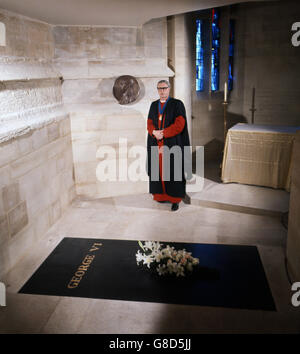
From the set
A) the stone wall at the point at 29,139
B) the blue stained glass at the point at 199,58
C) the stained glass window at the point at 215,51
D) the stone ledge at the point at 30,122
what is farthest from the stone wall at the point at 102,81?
the stained glass window at the point at 215,51

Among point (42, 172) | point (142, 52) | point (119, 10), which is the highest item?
point (119, 10)

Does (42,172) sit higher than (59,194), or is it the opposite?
(42,172)

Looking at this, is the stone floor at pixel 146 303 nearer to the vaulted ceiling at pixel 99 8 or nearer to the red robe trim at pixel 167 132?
the red robe trim at pixel 167 132

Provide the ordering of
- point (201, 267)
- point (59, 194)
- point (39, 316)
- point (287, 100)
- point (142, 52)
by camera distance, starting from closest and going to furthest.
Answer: point (39, 316), point (201, 267), point (59, 194), point (142, 52), point (287, 100)

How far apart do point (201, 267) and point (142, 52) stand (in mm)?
3651

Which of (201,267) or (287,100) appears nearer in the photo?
(201,267)

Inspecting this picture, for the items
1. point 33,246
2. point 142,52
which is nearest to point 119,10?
point 142,52

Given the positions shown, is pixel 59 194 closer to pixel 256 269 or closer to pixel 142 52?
pixel 142 52

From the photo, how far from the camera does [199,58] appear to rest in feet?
25.3

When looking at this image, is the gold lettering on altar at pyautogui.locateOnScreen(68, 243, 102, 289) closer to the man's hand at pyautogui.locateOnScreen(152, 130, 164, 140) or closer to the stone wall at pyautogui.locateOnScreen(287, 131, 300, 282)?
the man's hand at pyautogui.locateOnScreen(152, 130, 164, 140)

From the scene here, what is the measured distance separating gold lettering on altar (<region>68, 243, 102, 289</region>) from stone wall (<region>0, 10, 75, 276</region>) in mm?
734

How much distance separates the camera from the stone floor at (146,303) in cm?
299
